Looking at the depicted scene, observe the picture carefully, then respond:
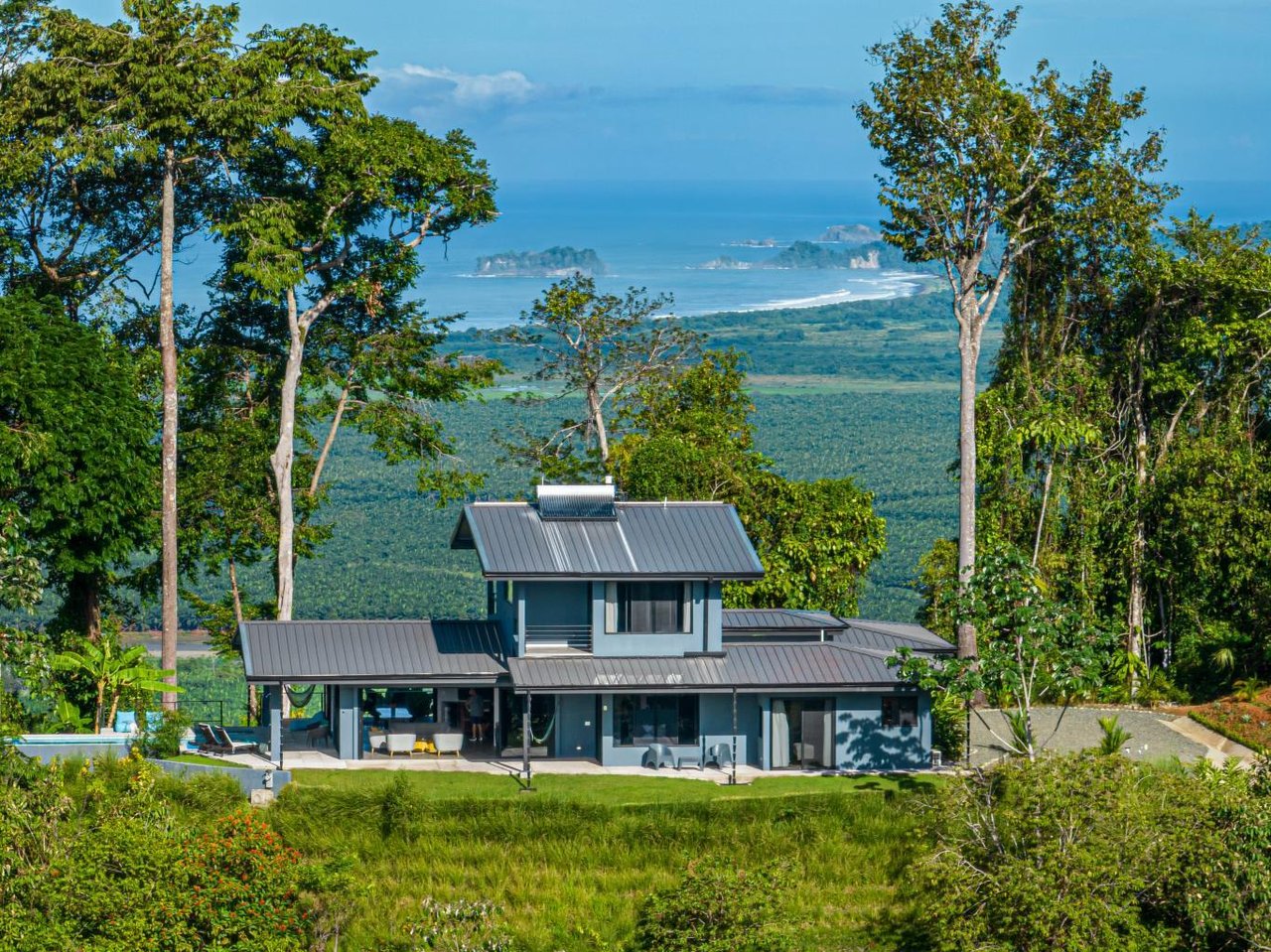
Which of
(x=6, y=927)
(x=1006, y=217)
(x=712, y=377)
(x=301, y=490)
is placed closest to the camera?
(x=6, y=927)

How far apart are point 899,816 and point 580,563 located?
27.2 ft

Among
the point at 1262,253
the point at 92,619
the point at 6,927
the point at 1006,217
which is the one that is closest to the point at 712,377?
the point at 1006,217

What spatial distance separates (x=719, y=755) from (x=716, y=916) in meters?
7.95

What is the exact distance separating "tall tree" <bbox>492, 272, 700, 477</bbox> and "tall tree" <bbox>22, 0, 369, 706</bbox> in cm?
1126

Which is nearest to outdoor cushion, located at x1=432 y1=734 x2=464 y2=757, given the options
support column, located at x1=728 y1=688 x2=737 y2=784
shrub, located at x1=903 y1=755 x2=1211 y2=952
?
support column, located at x1=728 y1=688 x2=737 y2=784

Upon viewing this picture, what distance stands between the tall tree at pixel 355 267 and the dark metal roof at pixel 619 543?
344 inches

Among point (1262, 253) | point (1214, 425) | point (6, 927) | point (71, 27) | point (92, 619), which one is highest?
point (71, 27)

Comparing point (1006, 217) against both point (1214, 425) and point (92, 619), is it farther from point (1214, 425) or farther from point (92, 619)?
point (92, 619)

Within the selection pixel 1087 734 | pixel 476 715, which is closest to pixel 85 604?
pixel 476 715

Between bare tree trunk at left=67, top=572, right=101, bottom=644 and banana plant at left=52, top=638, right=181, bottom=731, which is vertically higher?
bare tree trunk at left=67, top=572, right=101, bottom=644

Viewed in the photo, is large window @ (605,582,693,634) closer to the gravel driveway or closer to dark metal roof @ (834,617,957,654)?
dark metal roof @ (834,617,957,654)

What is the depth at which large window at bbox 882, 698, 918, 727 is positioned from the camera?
123 ft

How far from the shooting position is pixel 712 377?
52.7 metres

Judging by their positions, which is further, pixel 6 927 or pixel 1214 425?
pixel 1214 425
